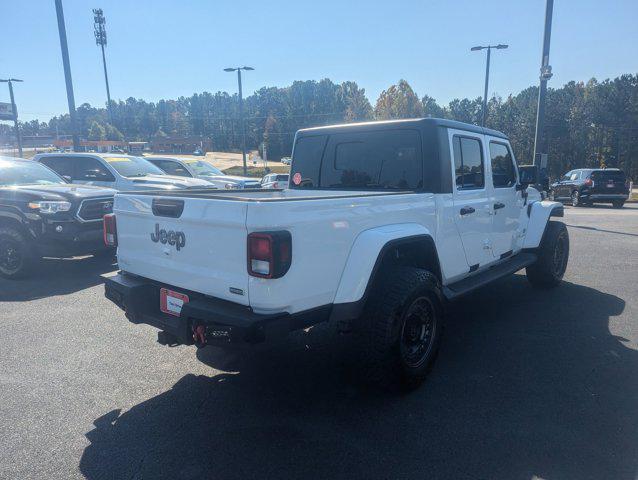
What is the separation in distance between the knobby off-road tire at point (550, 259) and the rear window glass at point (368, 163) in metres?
2.93

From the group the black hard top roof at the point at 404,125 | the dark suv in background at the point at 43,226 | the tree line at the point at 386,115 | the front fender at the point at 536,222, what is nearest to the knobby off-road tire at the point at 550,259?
the front fender at the point at 536,222

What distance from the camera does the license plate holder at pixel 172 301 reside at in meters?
3.14

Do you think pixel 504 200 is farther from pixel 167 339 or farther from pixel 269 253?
pixel 167 339

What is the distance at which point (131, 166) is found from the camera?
10969 mm

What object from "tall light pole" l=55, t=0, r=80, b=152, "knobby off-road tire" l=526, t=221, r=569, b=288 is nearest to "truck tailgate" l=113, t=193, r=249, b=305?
"knobby off-road tire" l=526, t=221, r=569, b=288

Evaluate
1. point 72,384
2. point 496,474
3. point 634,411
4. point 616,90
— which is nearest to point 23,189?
point 72,384

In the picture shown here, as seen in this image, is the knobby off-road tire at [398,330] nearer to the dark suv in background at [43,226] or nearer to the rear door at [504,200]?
the rear door at [504,200]

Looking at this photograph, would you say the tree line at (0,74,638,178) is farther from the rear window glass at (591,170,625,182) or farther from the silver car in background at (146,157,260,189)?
the rear window glass at (591,170,625,182)

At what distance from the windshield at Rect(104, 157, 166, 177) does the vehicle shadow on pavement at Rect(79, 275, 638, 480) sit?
7.74 meters

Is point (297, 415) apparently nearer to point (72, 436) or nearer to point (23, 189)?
point (72, 436)

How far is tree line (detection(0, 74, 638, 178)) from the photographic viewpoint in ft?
177

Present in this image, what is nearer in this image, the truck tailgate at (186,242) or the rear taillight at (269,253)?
the rear taillight at (269,253)

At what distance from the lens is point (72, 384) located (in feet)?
11.8

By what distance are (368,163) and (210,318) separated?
90.3 inches
